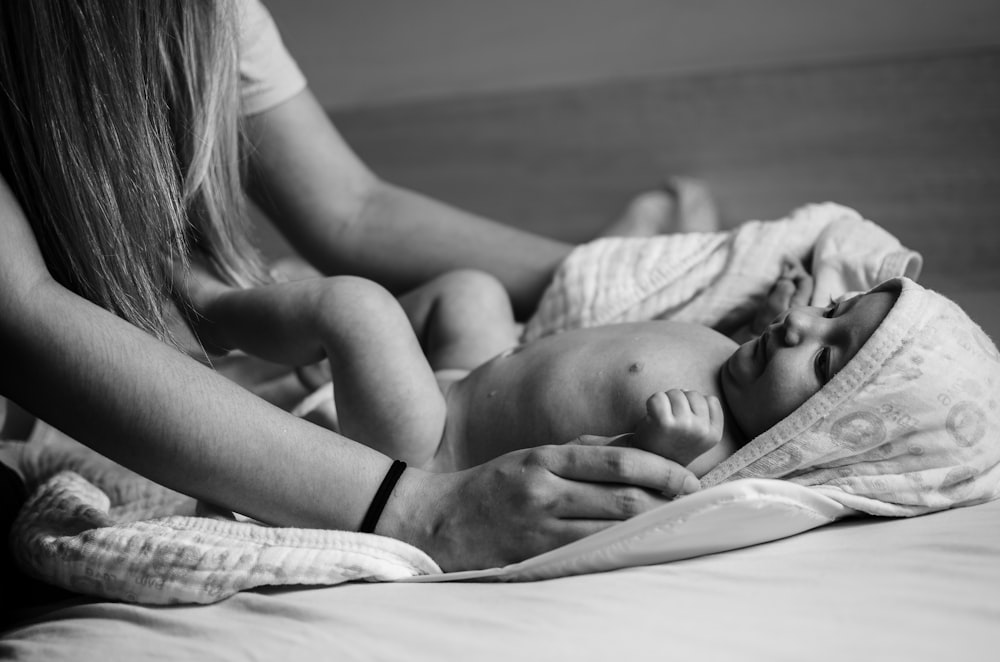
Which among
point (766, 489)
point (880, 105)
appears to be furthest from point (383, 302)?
point (880, 105)

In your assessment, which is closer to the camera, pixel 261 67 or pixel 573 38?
pixel 261 67

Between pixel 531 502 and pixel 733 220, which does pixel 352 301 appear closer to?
pixel 531 502

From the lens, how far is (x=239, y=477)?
0.69 m

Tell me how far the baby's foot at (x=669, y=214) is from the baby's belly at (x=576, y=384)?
22.3 inches

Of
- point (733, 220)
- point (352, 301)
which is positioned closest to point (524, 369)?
point (352, 301)

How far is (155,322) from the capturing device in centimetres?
79

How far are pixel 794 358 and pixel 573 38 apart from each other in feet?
4.09

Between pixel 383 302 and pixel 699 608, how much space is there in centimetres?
42

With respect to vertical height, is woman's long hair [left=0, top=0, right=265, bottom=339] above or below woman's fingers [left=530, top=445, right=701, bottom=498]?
above

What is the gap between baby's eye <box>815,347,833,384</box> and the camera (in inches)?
30.3

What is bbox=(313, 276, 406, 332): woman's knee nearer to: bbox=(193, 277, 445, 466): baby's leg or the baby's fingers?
bbox=(193, 277, 445, 466): baby's leg

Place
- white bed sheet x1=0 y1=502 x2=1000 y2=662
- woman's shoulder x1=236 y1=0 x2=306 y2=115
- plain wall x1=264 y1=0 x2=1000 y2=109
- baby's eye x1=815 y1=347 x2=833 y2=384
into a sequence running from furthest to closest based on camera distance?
1. plain wall x1=264 y1=0 x2=1000 y2=109
2. woman's shoulder x1=236 y1=0 x2=306 y2=115
3. baby's eye x1=815 y1=347 x2=833 y2=384
4. white bed sheet x1=0 y1=502 x2=1000 y2=662

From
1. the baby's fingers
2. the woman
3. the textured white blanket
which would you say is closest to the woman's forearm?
the woman

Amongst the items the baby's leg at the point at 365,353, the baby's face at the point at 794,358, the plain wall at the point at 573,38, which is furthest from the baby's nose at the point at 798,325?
the plain wall at the point at 573,38
